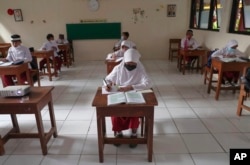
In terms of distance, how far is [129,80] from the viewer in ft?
7.83

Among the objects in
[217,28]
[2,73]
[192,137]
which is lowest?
[192,137]

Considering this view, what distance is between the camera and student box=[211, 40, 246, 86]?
3.92m

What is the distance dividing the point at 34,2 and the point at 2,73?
4.46 meters

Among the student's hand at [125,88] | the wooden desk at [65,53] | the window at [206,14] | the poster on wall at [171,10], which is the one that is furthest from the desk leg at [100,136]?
the poster on wall at [171,10]

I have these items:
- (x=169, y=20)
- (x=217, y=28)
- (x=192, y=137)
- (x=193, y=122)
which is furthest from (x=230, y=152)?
(x=169, y=20)

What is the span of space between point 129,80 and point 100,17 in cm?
542

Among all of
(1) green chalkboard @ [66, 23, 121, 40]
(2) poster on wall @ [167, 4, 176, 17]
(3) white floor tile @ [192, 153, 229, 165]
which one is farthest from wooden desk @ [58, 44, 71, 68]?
(3) white floor tile @ [192, 153, 229, 165]

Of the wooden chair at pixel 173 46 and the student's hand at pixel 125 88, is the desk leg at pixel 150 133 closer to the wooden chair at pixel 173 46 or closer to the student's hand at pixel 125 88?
the student's hand at pixel 125 88

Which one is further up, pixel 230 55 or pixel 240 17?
pixel 240 17

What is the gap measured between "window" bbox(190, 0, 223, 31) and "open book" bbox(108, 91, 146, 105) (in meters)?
4.33

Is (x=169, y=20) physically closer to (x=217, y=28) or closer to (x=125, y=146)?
(x=217, y=28)

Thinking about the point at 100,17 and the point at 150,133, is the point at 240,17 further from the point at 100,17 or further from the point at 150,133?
the point at 100,17

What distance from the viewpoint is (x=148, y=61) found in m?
7.33

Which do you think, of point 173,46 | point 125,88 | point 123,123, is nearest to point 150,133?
point 123,123
